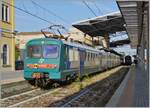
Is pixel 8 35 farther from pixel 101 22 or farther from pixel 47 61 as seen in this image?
pixel 47 61

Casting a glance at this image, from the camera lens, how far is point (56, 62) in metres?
21.3

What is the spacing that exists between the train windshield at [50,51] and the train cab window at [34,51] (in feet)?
0.87

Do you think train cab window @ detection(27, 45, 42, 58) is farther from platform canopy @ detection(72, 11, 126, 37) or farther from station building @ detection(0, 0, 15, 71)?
station building @ detection(0, 0, 15, 71)

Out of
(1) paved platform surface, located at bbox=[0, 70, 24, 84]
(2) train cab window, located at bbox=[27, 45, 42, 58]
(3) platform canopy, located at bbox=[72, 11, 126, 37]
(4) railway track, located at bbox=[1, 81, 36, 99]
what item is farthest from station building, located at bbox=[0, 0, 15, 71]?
(2) train cab window, located at bbox=[27, 45, 42, 58]

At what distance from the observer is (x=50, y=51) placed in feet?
71.8

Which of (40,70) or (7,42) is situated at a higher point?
(7,42)

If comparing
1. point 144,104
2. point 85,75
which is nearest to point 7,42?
point 85,75

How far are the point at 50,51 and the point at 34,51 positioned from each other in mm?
893

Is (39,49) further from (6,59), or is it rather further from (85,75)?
(6,59)

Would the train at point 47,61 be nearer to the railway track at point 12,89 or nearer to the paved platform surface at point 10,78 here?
the railway track at point 12,89

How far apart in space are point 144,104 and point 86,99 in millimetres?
3923

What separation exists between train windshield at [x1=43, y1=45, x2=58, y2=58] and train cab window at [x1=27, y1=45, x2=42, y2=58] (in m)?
0.27

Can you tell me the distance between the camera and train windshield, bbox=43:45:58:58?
21.6 meters

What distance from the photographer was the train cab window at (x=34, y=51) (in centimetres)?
2202
